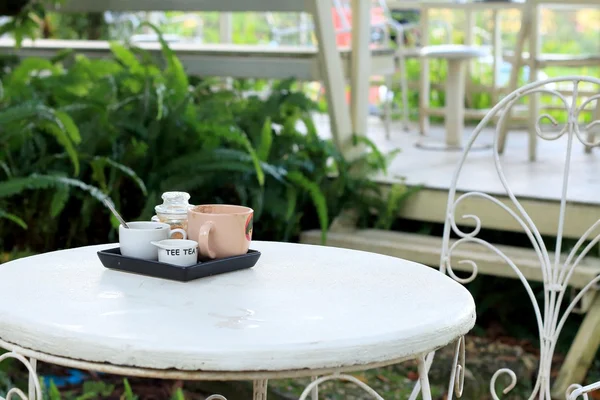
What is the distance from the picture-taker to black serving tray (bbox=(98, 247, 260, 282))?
1349 millimetres

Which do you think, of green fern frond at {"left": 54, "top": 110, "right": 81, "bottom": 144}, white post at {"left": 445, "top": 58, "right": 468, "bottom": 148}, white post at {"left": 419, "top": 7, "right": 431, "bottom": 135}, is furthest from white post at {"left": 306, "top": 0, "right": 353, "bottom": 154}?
white post at {"left": 419, "top": 7, "right": 431, "bottom": 135}

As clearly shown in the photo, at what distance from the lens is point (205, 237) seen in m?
1.39

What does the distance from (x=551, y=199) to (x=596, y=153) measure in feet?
6.16

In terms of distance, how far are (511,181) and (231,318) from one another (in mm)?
2686

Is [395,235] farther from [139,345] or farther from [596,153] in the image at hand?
[139,345]

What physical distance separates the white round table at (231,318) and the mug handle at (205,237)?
47mm

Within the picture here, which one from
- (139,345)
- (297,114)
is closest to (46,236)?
(297,114)

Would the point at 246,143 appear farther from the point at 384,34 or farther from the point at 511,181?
the point at 384,34

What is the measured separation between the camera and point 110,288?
131 centimetres

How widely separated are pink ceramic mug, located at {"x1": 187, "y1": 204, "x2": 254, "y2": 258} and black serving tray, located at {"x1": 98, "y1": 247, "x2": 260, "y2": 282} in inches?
0.6

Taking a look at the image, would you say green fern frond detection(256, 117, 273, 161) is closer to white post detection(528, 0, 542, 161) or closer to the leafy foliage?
the leafy foliage

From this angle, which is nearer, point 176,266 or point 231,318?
point 231,318

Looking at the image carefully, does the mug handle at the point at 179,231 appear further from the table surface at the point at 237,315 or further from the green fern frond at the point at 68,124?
the green fern frond at the point at 68,124

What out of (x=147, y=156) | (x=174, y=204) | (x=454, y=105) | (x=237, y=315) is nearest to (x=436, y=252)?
(x=147, y=156)
